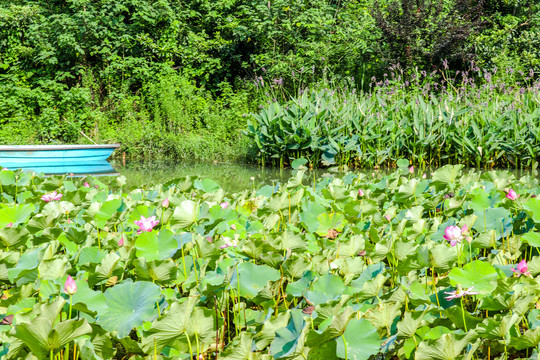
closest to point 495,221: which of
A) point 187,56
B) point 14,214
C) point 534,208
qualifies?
point 534,208

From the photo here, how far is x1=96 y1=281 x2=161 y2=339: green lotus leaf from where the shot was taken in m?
1.05

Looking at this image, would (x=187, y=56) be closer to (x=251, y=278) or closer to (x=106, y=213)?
(x=106, y=213)

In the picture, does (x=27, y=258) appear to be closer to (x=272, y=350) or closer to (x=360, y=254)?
(x=272, y=350)

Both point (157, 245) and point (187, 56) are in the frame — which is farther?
point (187, 56)

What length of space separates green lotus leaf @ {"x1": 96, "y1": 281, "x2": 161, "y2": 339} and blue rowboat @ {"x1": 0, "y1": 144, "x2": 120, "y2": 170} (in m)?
6.20

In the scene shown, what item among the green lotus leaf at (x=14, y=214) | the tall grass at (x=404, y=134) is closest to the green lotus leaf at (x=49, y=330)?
the green lotus leaf at (x=14, y=214)

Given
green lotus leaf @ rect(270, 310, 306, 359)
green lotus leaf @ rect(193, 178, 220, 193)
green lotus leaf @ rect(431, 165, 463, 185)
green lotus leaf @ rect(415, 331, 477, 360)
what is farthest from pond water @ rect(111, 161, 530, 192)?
green lotus leaf @ rect(415, 331, 477, 360)

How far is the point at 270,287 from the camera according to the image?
1215 mm

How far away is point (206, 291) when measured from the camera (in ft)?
3.85

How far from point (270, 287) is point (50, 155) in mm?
6367

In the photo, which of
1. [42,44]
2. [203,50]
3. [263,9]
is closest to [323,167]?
[263,9]

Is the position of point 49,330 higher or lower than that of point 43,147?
higher

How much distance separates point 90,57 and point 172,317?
11.0 meters

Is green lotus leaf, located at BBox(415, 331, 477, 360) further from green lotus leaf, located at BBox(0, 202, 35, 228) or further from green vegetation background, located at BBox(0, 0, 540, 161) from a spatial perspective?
green vegetation background, located at BBox(0, 0, 540, 161)
